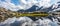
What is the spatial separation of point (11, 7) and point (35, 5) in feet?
0.87

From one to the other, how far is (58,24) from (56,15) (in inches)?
3.9

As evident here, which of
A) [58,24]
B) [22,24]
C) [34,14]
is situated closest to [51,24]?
[58,24]

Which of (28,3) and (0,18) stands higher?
(28,3)

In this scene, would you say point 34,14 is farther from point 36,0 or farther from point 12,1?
point 12,1

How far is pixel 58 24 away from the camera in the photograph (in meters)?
1.16

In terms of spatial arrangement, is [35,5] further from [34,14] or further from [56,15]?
[56,15]

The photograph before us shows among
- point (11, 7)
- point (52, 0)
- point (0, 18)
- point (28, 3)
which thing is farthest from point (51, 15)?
point (0, 18)

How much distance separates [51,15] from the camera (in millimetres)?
1169

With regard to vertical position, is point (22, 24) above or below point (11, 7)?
below

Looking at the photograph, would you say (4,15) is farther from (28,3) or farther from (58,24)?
(58,24)

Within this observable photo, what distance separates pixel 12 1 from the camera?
119cm

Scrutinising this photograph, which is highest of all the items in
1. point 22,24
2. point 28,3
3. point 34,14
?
point 28,3

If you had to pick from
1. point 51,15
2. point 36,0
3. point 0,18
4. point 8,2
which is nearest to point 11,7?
point 8,2

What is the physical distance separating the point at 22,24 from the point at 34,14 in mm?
171
